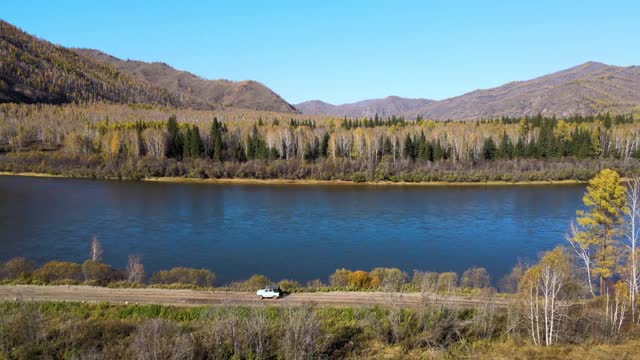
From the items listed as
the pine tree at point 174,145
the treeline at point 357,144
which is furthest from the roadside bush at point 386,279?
the pine tree at point 174,145

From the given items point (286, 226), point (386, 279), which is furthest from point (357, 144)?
point (386, 279)

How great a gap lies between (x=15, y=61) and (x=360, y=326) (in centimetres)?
19772

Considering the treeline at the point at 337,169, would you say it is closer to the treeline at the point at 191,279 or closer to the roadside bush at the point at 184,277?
the treeline at the point at 191,279

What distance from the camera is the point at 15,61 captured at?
177 m

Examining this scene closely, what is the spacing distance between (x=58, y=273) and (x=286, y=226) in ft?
69.7

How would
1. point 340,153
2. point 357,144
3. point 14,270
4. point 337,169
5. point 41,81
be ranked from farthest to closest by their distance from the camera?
point 41,81, point 340,153, point 357,144, point 337,169, point 14,270

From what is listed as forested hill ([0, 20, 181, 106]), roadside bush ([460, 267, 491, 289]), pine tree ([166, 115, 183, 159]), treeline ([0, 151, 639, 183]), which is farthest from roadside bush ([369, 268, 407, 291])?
forested hill ([0, 20, 181, 106])

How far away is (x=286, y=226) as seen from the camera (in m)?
44.0

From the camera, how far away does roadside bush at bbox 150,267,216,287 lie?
25.8 m

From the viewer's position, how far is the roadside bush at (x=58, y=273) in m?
24.4

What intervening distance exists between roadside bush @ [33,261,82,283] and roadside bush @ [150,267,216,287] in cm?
371

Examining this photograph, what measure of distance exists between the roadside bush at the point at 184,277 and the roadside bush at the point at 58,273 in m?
3.71

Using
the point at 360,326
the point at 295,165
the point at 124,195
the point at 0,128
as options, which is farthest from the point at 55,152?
the point at 360,326

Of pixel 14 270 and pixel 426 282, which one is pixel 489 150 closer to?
pixel 426 282
